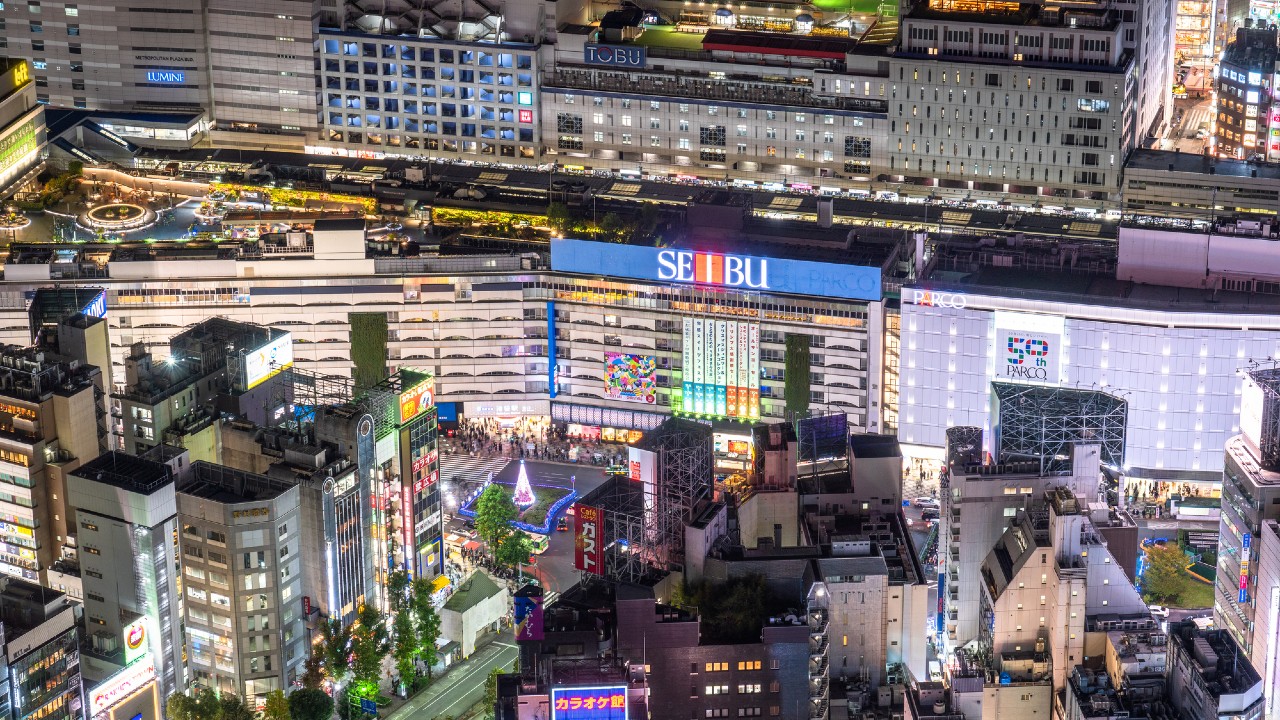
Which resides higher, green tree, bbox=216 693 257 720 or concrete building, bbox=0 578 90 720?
concrete building, bbox=0 578 90 720

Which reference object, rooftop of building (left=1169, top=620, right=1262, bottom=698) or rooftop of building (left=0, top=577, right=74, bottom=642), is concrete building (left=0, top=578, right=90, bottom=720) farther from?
rooftop of building (left=1169, top=620, right=1262, bottom=698)

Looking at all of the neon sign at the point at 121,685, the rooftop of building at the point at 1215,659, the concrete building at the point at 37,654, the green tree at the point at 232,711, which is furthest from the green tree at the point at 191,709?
the rooftop of building at the point at 1215,659

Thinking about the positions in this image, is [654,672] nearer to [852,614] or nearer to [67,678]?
[852,614]

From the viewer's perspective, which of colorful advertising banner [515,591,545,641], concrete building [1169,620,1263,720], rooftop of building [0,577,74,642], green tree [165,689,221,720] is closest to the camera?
concrete building [1169,620,1263,720]

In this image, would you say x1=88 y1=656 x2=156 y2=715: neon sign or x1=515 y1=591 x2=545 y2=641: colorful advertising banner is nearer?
x1=515 y1=591 x2=545 y2=641: colorful advertising banner

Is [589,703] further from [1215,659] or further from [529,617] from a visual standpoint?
[1215,659]

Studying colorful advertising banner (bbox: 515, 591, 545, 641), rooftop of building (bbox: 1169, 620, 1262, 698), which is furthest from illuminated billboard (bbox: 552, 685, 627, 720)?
rooftop of building (bbox: 1169, 620, 1262, 698)

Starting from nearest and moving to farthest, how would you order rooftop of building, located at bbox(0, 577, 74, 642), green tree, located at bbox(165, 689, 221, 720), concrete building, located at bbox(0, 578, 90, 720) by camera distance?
concrete building, located at bbox(0, 578, 90, 720) < rooftop of building, located at bbox(0, 577, 74, 642) < green tree, located at bbox(165, 689, 221, 720)
